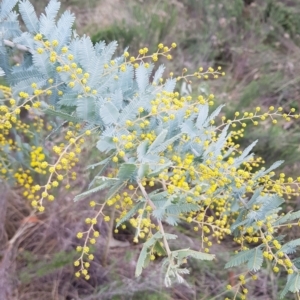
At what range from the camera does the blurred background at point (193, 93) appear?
6.30 ft

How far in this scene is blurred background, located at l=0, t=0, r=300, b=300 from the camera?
6.30 ft

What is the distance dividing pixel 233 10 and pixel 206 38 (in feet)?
1.16

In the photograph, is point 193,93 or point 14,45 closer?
point 14,45

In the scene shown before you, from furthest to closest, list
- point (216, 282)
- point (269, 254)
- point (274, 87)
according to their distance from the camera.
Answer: point (274, 87) → point (216, 282) → point (269, 254)

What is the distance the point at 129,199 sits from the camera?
1.07 metres

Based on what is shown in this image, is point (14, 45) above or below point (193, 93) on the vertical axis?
above

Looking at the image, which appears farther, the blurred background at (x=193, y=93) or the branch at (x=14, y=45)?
the blurred background at (x=193, y=93)

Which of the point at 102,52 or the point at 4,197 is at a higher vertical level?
the point at 102,52

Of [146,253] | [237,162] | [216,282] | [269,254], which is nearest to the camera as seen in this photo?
[146,253]

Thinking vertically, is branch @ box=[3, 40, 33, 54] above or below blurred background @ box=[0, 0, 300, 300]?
above

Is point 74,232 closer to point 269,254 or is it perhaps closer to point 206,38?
point 269,254

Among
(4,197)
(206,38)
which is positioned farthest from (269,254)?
(206,38)

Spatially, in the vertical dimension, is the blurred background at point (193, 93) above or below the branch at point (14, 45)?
below

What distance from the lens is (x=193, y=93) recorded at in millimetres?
2562
